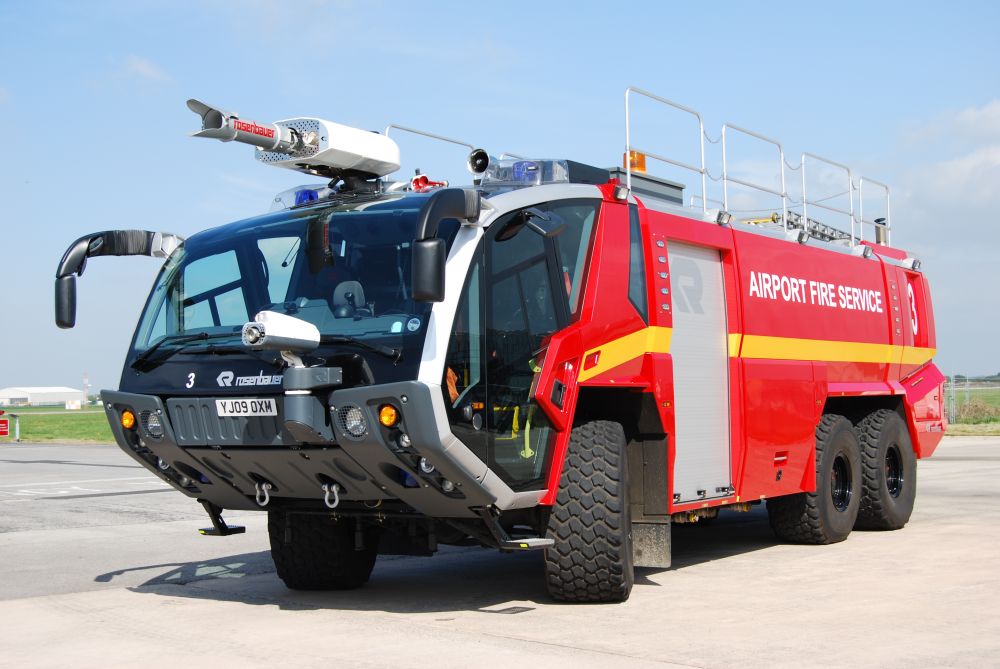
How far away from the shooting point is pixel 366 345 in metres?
6.83

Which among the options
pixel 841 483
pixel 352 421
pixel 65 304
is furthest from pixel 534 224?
pixel 841 483

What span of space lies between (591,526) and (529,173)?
2.40m

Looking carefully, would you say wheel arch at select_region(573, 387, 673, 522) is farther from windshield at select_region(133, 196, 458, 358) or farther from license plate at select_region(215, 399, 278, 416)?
license plate at select_region(215, 399, 278, 416)

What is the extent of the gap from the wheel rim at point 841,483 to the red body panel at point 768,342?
0.71m

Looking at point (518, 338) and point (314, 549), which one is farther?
point (314, 549)

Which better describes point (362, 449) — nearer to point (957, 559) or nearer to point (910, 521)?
point (957, 559)

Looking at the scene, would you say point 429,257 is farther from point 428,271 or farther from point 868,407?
point 868,407

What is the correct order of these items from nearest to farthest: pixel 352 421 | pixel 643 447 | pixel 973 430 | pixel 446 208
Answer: pixel 446 208, pixel 352 421, pixel 643 447, pixel 973 430

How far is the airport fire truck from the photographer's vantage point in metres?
6.81

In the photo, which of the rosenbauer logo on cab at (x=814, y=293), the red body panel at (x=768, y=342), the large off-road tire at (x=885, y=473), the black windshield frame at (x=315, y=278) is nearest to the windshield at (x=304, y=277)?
the black windshield frame at (x=315, y=278)

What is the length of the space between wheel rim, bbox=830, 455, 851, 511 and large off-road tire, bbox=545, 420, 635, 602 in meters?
4.39

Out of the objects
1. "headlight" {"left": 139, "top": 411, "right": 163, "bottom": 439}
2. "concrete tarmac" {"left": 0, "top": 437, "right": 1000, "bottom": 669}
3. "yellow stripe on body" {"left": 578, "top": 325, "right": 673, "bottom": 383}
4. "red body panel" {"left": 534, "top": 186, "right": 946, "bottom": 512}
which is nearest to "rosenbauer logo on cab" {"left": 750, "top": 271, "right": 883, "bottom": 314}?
"red body panel" {"left": 534, "top": 186, "right": 946, "bottom": 512}

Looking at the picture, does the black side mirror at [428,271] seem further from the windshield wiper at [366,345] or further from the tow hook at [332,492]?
the tow hook at [332,492]

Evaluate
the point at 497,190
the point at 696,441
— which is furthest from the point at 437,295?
the point at 696,441
